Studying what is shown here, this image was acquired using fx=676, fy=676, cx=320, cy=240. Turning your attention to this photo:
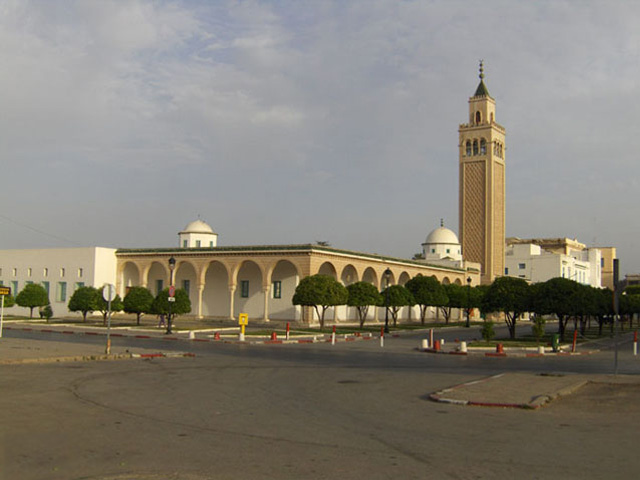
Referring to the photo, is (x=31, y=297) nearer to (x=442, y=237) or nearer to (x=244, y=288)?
(x=244, y=288)

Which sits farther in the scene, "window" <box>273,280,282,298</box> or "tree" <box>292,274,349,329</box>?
"window" <box>273,280,282,298</box>

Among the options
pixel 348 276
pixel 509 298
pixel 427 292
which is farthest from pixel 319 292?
pixel 348 276

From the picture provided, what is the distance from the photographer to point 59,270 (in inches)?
2349

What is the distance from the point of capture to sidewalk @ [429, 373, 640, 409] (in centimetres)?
1240

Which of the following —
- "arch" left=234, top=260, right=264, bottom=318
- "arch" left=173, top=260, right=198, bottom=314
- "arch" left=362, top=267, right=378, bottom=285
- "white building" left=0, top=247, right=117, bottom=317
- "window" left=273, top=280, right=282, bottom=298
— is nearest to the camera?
"window" left=273, top=280, right=282, bottom=298

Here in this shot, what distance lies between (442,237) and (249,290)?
3397 centimetres

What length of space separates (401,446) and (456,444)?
0.75 metres

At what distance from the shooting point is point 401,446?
844cm

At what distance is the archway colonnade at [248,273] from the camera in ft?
172

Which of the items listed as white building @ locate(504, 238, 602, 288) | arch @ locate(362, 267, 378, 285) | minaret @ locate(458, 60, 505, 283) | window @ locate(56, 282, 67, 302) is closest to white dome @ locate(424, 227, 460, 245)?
minaret @ locate(458, 60, 505, 283)

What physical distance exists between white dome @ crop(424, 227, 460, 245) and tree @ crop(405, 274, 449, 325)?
26.0m

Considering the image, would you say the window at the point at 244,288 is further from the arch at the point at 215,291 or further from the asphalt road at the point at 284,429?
the asphalt road at the point at 284,429

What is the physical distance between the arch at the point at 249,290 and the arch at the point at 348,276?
7233mm

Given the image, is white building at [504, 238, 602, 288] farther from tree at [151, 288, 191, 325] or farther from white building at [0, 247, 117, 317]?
tree at [151, 288, 191, 325]
